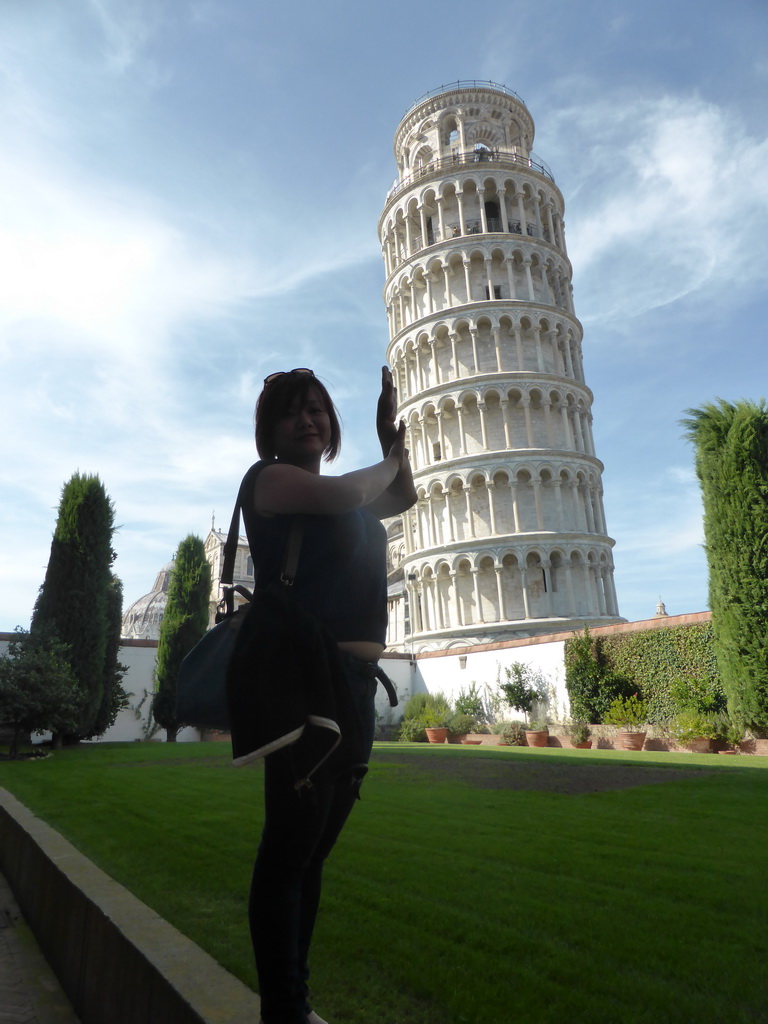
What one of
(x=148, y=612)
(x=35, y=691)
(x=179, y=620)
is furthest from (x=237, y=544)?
(x=148, y=612)

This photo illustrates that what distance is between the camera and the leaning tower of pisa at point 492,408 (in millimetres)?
37406

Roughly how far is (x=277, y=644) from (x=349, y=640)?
10.9 inches

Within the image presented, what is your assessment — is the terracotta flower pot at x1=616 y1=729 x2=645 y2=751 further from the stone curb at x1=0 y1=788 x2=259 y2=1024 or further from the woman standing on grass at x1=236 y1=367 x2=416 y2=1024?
the woman standing on grass at x1=236 y1=367 x2=416 y2=1024

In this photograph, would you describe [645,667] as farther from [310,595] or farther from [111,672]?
[310,595]

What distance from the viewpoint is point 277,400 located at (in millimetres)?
2510

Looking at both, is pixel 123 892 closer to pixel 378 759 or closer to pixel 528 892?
pixel 528 892

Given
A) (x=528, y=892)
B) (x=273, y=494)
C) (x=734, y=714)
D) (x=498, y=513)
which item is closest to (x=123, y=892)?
(x=528, y=892)

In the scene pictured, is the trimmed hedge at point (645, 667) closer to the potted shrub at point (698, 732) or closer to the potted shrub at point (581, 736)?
the potted shrub at point (698, 732)

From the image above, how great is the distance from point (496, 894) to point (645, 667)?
19.6m

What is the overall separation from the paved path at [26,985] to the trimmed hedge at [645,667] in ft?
61.4

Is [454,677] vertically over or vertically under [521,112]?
under

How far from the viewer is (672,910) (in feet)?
11.9

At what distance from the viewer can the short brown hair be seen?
2498 millimetres

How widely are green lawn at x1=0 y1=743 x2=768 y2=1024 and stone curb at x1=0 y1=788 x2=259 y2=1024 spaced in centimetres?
37
